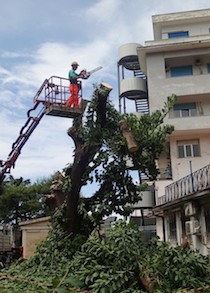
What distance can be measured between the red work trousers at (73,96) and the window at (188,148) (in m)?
13.1

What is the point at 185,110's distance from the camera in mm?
23750

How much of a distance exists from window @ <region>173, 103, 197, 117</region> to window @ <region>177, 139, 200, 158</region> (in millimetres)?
1704

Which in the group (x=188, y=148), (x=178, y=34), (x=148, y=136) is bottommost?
(x=148, y=136)

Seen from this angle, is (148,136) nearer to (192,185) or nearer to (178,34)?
(192,185)

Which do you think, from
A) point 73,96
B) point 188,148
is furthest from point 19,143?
point 188,148

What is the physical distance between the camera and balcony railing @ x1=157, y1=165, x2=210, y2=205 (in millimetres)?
12775

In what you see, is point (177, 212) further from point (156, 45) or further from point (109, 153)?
point (156, 45)

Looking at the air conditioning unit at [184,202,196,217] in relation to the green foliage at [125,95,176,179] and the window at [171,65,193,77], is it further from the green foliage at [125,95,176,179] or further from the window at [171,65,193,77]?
the window at [171,65,193,77]

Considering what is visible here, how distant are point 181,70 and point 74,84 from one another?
1516cm

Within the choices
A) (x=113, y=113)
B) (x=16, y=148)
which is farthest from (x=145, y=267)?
(x=16, y=148)

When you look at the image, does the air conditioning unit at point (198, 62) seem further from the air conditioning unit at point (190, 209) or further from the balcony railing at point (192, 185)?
the air conditioning unit at point (190, 209)

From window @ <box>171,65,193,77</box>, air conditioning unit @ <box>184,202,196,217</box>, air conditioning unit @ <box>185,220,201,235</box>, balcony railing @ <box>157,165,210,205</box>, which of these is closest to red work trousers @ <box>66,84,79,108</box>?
balcony railing @ <box>157,165,210,205</box>

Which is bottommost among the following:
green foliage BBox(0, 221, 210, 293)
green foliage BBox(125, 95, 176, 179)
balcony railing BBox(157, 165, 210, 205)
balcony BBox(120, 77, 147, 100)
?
green foliage BBox(0, 221, 210, 293)

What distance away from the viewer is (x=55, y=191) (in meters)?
11.9
